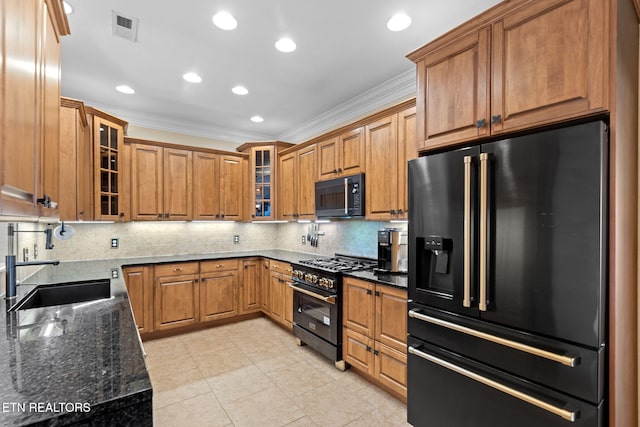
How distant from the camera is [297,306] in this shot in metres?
3.50

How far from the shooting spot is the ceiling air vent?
2178 mm

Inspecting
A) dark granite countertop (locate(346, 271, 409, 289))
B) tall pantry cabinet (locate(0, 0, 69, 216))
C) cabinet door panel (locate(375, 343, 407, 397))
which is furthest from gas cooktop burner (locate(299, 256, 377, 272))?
tall pantry cabinet (locate(0, 0, 69, 216))

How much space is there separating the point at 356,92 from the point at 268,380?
301 cm

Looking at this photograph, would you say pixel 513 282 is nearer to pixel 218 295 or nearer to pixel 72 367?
pixel 72 367

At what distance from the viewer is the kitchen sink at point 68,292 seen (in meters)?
2.18

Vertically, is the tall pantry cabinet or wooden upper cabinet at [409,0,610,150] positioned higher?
wooden upper cabinet at [409,0,610,150]

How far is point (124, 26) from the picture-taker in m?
2.27

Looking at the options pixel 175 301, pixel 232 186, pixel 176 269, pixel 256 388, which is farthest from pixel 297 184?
Answer: pixel 256 388

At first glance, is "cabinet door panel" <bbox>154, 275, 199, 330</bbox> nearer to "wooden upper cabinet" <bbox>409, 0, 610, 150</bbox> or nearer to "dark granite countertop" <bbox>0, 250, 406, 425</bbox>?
"dark granite countertop" <bbox>0, 250, 406, 425</bbox>

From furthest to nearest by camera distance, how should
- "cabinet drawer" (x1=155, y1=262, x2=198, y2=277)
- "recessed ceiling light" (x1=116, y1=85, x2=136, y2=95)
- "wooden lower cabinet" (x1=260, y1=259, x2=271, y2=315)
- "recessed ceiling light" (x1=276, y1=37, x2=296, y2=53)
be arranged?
1. "wooden lower cabinet" (x1=260, y1=259, x2=271, y2=315)
2. "cabinet drawer" (x1=155, y1=262, x2=198, y2=277)
3. "recessed ceiling light" (x1=116, y1=85, x2=136, y2=95)
4. "recessed ceiling light" (x1=276, y1=37, x2=296, y2=53)

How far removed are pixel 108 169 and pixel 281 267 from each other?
7.44ft

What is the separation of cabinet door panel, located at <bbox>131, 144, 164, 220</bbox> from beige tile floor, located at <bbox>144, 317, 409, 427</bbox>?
1571mm

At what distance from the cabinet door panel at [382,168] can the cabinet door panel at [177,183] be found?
2.52 meters

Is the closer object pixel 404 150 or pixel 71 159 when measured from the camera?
pixel 404 150
